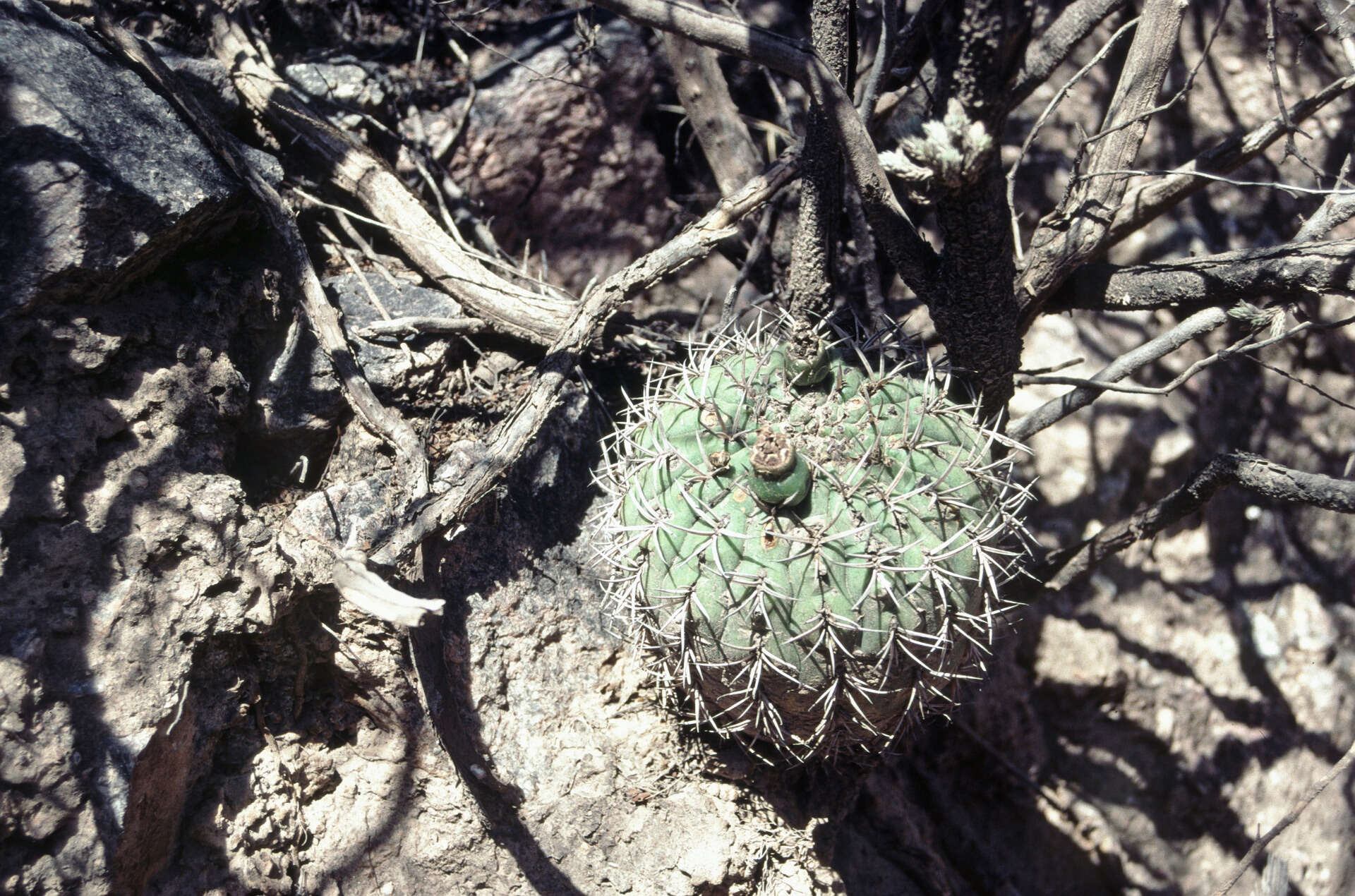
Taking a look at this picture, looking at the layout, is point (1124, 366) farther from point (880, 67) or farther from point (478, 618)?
point (478, 618)

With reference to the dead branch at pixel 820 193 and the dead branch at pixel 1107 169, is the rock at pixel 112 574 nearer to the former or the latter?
the dead branch at pixel 820 193

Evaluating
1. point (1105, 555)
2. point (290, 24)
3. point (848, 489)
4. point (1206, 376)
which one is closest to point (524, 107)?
point (290, 24)

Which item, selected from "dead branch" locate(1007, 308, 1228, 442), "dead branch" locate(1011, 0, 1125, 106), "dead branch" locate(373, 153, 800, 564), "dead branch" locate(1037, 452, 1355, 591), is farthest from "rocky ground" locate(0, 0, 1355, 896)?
"dead branch" locate(1011, 0, 1125, 106)

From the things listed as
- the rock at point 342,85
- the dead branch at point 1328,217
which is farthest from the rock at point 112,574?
the dead branch at point 1328,217

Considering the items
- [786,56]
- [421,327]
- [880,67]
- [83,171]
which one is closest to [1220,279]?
[880,67]

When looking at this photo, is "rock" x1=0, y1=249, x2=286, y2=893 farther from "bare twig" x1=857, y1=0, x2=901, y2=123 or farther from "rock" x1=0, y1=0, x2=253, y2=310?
"bare twig" x1=857, y1=0, x2=901, y2=123

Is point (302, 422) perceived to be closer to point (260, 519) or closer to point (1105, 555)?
point (260, 519)
